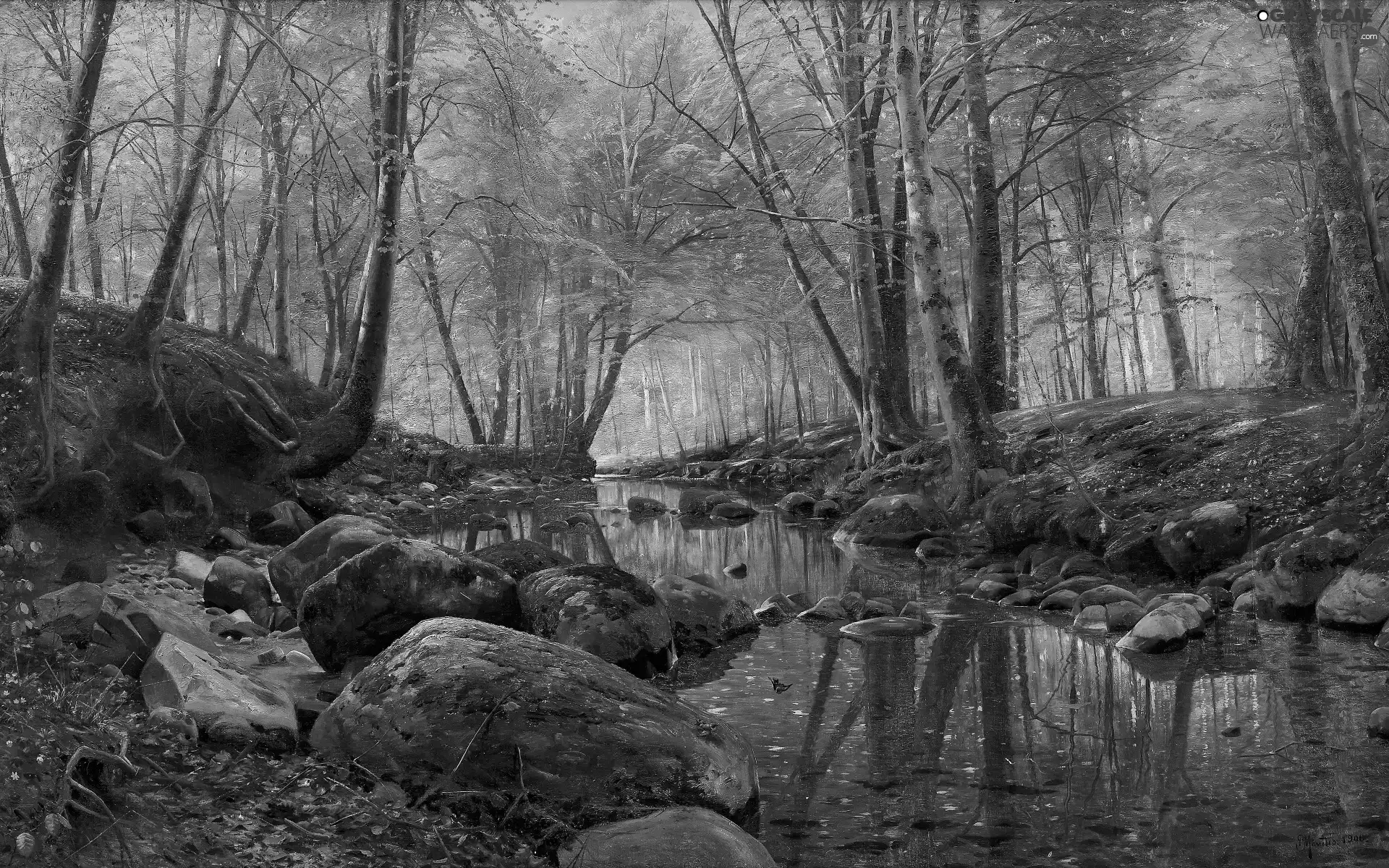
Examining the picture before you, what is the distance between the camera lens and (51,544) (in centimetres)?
649

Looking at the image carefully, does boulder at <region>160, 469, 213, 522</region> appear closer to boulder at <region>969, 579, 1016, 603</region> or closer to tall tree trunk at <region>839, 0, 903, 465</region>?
boulder at <region>969, 579, 1016, 603</region>

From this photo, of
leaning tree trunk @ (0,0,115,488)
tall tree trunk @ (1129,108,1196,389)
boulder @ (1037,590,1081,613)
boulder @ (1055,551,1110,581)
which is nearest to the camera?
leaning tree trunk @ (0,0,115,488)

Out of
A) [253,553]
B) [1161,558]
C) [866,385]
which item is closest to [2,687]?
[253,553]

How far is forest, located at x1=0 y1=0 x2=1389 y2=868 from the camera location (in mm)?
2869

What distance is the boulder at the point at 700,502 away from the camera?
14.9 metres

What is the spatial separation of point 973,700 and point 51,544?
6.34 m

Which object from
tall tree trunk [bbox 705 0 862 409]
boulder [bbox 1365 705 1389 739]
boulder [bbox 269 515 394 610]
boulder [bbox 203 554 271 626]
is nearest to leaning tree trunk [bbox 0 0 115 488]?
boulder [bbox 203 554 271 626]

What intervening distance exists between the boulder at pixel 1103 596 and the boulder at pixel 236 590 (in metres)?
5.28

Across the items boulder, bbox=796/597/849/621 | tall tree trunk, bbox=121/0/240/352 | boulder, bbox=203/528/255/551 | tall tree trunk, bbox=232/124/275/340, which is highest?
tall tree trunk, bbox=232/124/275/340

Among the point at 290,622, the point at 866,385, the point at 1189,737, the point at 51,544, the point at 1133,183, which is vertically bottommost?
the point at 1189,737

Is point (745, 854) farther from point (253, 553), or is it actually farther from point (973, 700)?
point (253, 553)

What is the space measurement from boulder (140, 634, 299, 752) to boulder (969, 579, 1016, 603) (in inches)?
192

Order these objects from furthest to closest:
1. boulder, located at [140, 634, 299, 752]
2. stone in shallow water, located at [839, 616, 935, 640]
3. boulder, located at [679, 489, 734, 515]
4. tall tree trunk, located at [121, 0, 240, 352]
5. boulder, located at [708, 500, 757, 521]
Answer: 1. boulder, located at [679, 489, 734, 515]
2. boulder, located at [708, 500, 757, 521]
3. tall tree trunk, located at [121, 0, 240, 352]
4. stone in shallow water, located at [839, 616, 935, 640]
5. boulder, located at [140, 634, 299, 752]

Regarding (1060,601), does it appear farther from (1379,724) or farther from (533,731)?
(533,731)
